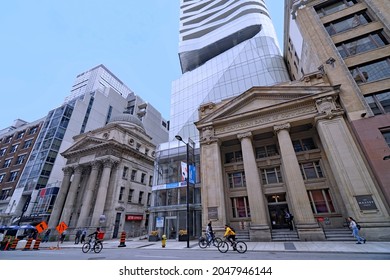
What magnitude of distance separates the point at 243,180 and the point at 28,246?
842 inches

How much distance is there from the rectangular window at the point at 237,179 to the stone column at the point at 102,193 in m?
19.7

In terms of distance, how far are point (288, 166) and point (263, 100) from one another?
26.4 ft

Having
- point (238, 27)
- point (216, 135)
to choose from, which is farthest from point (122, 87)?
point (216, 135)

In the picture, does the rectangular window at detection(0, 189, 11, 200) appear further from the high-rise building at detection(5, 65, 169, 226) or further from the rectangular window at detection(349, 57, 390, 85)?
the rectangular window at detection(349, 57, 390, 85)

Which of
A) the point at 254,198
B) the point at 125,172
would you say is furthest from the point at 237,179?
the point at 125,172

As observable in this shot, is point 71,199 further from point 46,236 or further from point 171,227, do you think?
point 171,227

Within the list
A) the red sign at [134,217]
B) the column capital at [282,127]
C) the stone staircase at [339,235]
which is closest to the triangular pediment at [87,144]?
the red sign at [134,217]

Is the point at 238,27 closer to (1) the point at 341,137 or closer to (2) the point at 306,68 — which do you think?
(2) the point at 306,68

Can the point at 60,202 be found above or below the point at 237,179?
below

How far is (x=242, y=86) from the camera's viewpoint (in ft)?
113

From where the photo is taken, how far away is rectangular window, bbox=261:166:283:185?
1997cm

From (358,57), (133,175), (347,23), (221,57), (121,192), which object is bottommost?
(121,192)

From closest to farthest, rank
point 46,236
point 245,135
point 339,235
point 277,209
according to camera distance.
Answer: point 339,235 < point 277,209 < point 245,135 < point 46,236

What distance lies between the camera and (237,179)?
21781mm
